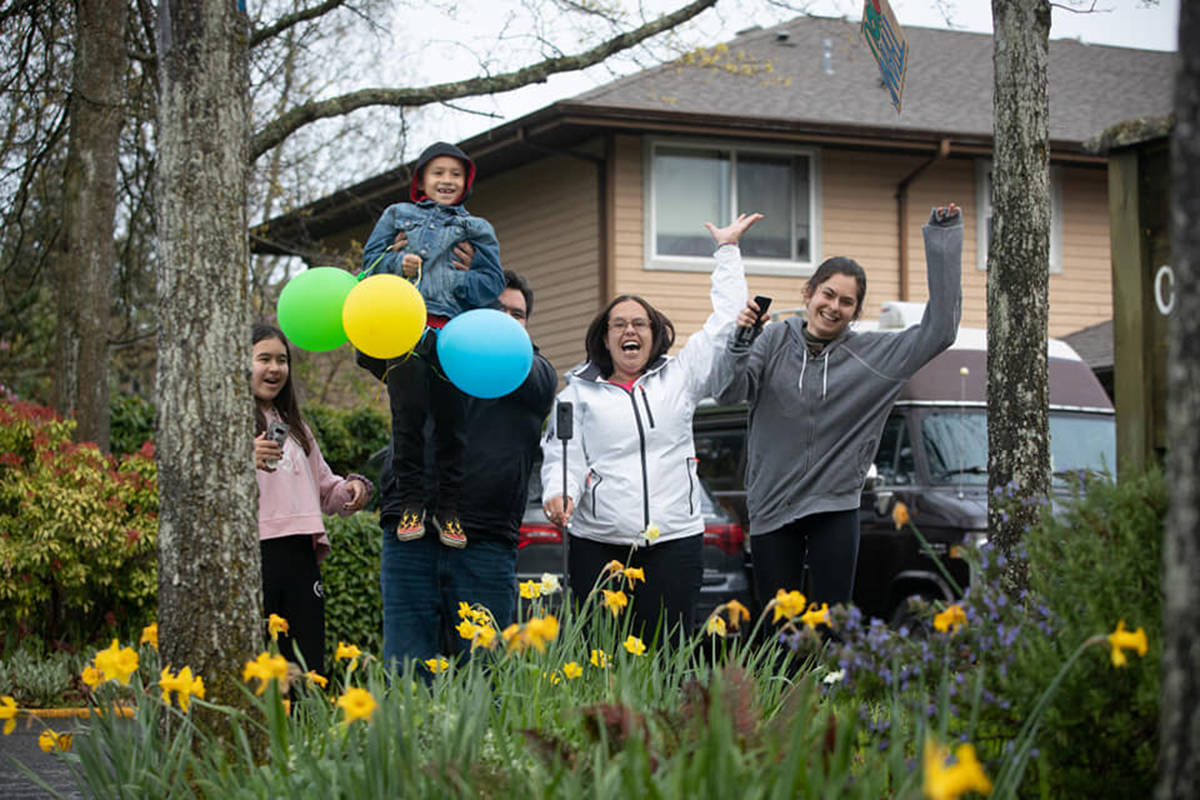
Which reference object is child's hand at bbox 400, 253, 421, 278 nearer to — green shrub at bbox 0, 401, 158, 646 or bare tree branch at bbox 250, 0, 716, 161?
green shrub at bbox 0, 401, 158, 646

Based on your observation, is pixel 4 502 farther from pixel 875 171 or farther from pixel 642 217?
pixel 875 171

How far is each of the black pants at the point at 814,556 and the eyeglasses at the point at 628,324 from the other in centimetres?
97

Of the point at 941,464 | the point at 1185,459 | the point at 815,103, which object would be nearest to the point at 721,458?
the point at 941,464

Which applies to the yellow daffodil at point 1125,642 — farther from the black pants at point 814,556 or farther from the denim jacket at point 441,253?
the denim jacket at point 441,253

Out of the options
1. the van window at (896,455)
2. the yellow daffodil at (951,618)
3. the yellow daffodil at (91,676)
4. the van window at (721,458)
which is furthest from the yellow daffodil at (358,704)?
the van window at (721,458)

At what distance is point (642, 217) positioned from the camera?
17.7 m

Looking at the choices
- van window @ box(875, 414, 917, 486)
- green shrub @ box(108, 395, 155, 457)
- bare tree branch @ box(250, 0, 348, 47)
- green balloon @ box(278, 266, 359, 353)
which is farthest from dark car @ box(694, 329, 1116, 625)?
green shrub @ box(108, 395, 155, 457)

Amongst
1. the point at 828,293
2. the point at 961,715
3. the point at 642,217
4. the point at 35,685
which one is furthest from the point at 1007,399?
the point at 642,217

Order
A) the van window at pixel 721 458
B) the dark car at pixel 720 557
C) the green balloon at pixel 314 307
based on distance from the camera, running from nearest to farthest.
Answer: the green balloon at pixel 314 307 < the dark car at pixel 720 557 < the van window at pixel 721 458

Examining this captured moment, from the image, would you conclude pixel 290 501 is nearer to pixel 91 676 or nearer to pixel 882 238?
pixel 91 676

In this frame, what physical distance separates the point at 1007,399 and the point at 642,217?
1336cm

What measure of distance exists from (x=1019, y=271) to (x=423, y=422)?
7.45 feet

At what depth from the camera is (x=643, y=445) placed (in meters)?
5.20

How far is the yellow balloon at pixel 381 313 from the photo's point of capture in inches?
178
